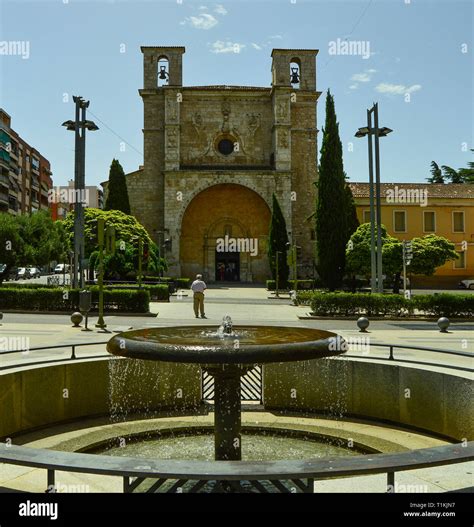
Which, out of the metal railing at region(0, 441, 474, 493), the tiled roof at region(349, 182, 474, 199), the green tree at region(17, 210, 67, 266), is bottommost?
the metal railing at region(0, 441, 474, 493)

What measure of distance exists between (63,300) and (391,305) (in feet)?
40.9

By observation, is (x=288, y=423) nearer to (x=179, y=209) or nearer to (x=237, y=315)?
(x=237, y=315)

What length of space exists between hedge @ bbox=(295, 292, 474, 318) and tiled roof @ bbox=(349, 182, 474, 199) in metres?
25.5

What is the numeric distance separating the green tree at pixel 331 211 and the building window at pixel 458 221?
18041 millimetres

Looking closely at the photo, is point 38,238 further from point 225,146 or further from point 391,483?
point 391,483

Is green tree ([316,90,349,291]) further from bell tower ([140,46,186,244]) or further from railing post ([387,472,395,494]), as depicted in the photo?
railing post ([387,472,395,494])

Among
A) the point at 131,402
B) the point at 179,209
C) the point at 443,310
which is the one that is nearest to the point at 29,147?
the point at 179,209

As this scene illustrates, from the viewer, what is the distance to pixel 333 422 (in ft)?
24.4

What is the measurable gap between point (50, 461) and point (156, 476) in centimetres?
66

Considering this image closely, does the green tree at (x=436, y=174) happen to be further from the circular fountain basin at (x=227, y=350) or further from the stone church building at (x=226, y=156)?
the circular fountain basin at (x=227, y=350)

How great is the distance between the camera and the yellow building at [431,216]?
45000 millimetres

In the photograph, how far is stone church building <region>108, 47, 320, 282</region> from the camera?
48031mm

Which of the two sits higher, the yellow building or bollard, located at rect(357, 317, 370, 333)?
the yellow building

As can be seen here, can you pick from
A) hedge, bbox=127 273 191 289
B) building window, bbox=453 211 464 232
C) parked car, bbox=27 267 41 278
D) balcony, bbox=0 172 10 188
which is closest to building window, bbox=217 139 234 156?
hedge, bbox=127 273 191 289
